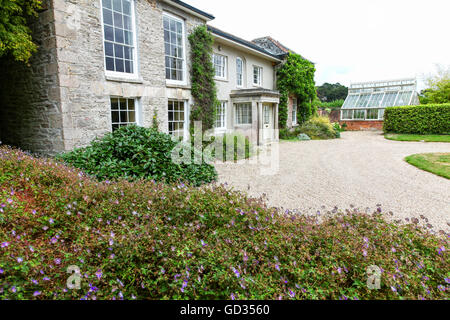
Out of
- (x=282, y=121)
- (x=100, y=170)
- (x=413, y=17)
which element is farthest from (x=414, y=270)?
(x=282, y=121)

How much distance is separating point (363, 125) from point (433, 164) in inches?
851

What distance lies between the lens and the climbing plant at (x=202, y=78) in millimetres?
11383

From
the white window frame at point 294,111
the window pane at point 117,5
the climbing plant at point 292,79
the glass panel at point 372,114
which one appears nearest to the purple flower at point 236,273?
the window pane at point 117,5

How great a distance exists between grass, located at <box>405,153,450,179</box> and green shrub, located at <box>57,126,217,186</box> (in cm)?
689

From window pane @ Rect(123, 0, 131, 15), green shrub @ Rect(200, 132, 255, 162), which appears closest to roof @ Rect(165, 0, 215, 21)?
window pane @ Rect(123, 0, 131, 15)

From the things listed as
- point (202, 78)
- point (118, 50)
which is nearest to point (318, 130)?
point (202, 78)

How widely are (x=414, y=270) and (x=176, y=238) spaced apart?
228cm

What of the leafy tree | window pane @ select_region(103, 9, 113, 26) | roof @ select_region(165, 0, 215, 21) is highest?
the leafy tree

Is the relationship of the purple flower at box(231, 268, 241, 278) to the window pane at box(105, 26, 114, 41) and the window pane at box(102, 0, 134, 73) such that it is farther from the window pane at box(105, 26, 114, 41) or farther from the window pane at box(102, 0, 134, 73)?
the window pane at box(105, 26, 114, 41)

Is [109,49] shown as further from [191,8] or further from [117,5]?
[191,8]

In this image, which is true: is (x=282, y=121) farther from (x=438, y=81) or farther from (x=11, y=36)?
(x=438, y=81)

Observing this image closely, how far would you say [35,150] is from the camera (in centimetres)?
803

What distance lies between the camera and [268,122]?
17812mm

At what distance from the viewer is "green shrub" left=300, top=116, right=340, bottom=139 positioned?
20.1 m
